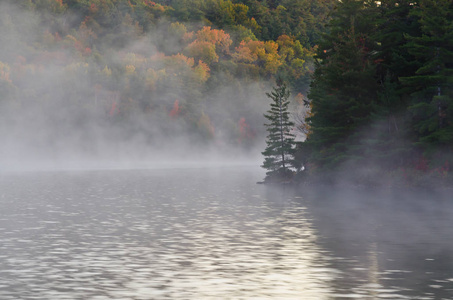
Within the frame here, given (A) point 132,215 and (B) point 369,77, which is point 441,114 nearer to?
(B) point 369,77

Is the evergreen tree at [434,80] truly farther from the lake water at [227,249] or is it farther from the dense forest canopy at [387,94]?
the lake water at [227,249]

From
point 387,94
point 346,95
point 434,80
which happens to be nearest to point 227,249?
point 434,80

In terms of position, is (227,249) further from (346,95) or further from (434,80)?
(346,95)

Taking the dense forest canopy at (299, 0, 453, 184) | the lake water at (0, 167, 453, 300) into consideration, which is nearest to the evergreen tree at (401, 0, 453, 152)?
the dense forest canopy at (299, 0, 453, 184)

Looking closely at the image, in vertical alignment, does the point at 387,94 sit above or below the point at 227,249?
above

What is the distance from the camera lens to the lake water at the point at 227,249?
21.9 m

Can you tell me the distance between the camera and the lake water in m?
21.9

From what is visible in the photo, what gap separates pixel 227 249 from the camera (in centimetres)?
3064

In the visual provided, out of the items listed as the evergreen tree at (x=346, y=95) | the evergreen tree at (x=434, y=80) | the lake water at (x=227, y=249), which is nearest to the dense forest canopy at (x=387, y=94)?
the evergreen tree at (x=434, y=80)

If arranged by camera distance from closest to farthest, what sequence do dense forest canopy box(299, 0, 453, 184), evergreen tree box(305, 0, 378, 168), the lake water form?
1. the lake water
2. dense forest canopy box(299, 0, 453, 184)
3. evergreen tree box(305, 0, 378, 168)

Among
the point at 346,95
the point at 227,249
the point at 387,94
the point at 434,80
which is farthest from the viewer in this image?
the point at 346,95

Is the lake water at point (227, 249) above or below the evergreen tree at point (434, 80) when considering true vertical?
below

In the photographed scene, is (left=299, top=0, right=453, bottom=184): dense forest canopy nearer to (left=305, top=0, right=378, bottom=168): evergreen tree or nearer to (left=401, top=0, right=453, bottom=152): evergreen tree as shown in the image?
(left=401, top=0, right=453, bottom=152): evergreen tree

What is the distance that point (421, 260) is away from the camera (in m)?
27.4
